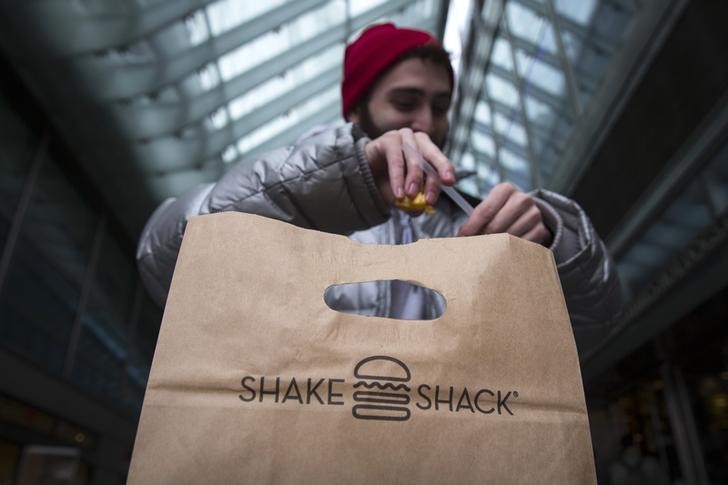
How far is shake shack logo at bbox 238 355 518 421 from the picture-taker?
508 millimetres

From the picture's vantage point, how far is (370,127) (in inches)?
47.9

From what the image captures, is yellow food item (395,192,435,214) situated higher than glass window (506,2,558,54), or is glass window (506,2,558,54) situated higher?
glass window (506,2,558,54)

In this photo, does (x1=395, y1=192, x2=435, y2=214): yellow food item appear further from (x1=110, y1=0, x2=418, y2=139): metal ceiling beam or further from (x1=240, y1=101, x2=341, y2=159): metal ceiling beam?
(x1=240, y1=101, x2=341, y2=159): metal ceiling beam

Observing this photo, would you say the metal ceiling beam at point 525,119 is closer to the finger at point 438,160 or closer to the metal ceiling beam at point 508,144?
the metal ceiling beam at point 508,144

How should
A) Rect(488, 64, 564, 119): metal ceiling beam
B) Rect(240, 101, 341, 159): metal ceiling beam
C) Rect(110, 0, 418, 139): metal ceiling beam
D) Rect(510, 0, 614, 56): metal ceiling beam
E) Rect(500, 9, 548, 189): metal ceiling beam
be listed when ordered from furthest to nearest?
1. Rect(240, 101, 341, 159): metal ceiling beam
2. Rect(110, 0, 418, 139): metal ceiling beam
3. Rect(500, 9, 548, 189): metal ceiling beam
4. Rect(488, 64, 564, 119): metal ceiling beam
5. Rect(510, 0, 614, 56): metal ceiling beam

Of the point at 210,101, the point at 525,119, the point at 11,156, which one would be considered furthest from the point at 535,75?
the point at 11,156

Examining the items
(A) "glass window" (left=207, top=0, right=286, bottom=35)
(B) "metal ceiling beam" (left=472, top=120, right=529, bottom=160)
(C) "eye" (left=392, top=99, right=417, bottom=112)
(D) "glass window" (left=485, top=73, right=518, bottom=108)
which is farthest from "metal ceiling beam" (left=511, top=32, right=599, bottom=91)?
(C) "eye" (left=392, top=99, right=417, bottom=112)

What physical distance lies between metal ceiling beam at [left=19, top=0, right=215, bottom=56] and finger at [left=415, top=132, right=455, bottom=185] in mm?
4227

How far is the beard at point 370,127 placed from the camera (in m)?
1.19

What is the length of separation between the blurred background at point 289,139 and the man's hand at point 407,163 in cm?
94

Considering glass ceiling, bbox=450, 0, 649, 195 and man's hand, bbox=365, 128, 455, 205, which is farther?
glass ceiling, bbox=450, 0, 649, 195

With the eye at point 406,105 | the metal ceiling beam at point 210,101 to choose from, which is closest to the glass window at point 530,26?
the metal ceiling beam at point 210,101

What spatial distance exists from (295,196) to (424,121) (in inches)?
17.3

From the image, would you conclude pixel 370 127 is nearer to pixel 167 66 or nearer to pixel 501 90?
pixel 167 66
